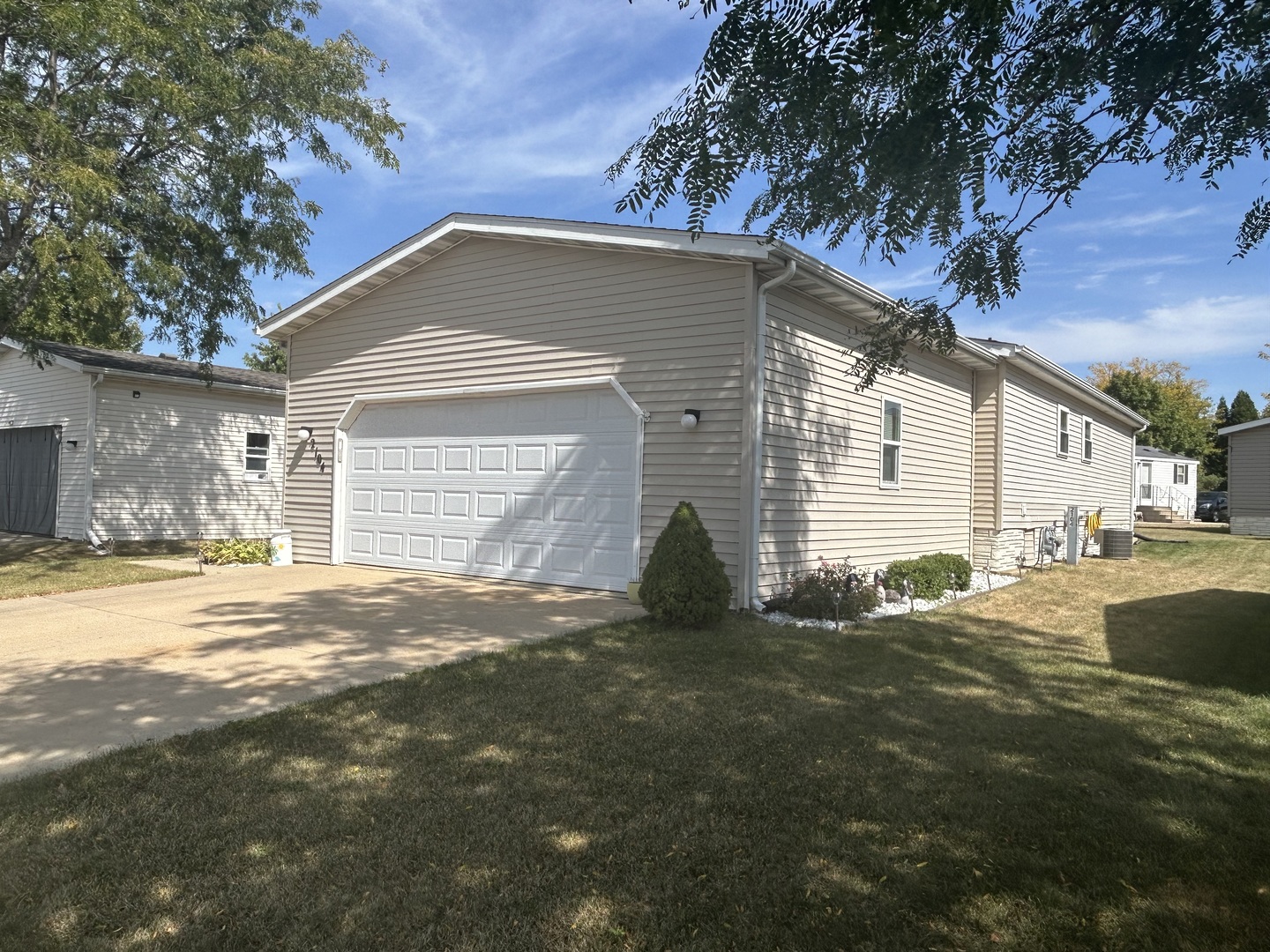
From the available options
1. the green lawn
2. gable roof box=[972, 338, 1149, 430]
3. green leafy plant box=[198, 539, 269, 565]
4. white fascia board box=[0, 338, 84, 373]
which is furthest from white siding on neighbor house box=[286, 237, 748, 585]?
gable roof box=[972, 338, 1149, 430]

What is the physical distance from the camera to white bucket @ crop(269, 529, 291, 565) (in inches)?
481

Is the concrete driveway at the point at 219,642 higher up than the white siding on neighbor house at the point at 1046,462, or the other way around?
the white siding on neighbor house at the point at 1046,462

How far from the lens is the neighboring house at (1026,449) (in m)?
13.7

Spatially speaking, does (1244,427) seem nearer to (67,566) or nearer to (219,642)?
(219,642)

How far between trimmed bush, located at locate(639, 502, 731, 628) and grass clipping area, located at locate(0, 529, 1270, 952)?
123 cm

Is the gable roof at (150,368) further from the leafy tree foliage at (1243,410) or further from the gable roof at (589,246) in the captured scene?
the leafy tree foliage at (1243,410)

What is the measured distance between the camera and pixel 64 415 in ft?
53.5

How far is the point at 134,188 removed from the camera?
13.0 metres

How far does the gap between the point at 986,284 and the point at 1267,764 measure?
3006 millimetres

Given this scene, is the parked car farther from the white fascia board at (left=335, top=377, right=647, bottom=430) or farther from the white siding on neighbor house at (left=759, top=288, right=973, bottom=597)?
the white fascia board at (left=335, top=377, right=647, bottom=430)

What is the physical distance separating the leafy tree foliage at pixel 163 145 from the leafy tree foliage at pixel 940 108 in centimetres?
992

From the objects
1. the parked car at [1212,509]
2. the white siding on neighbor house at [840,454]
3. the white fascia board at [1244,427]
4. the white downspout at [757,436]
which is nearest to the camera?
the white downspout at [757,436]

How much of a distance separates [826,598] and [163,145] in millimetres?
12649

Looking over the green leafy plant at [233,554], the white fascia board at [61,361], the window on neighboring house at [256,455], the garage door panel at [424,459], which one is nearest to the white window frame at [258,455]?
the window on neighboring house at [256,455]
